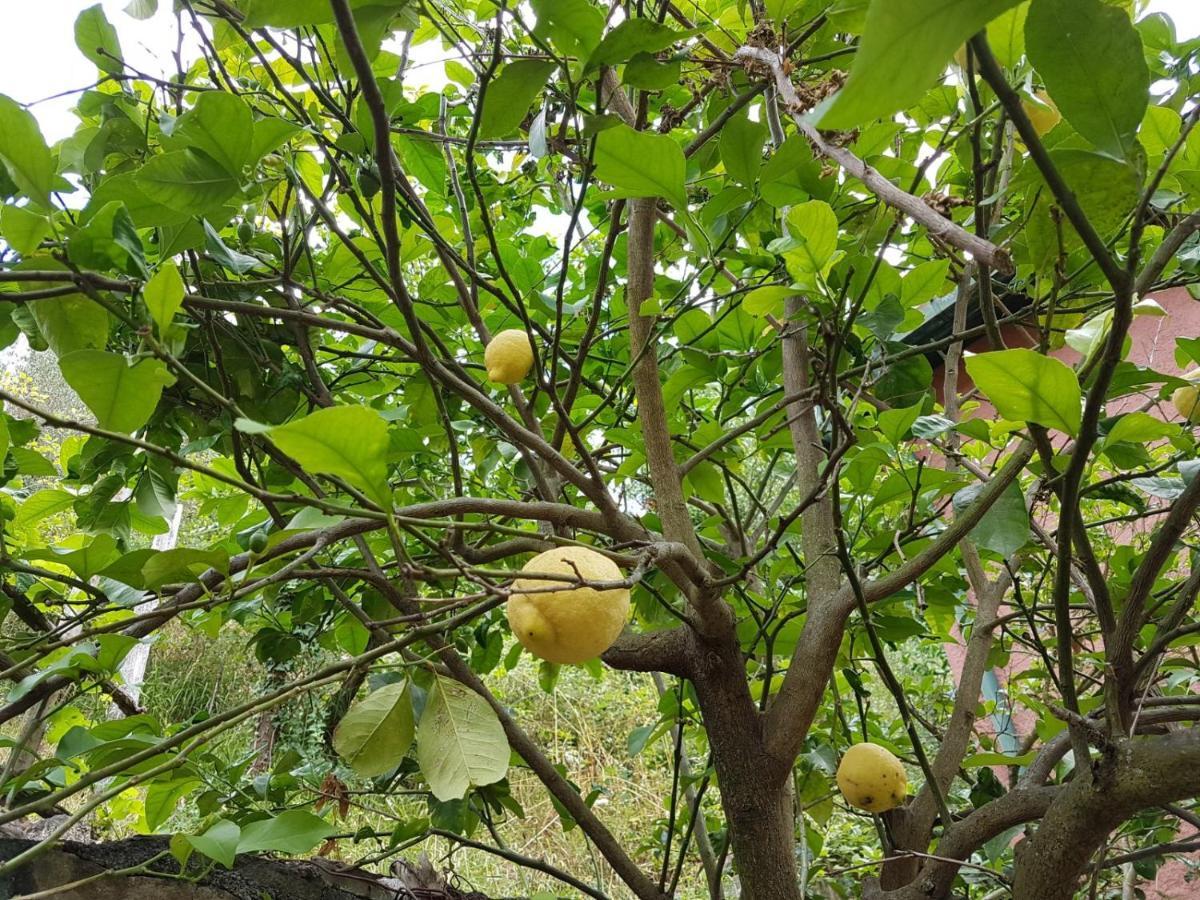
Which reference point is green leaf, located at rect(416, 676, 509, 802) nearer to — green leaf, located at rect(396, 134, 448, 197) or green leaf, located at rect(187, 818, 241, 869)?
green leaf, located at rect(187, 818, 241, 869)

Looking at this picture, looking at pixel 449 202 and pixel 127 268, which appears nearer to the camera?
pixel 127 268

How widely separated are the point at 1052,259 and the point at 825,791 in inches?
36.9

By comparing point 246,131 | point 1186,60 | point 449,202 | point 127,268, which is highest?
point 449,202

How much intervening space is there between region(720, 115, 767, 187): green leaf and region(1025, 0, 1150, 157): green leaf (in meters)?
0.38

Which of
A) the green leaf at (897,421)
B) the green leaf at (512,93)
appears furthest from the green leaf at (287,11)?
the green leaf at (897,421)

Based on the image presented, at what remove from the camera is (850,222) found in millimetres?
1037

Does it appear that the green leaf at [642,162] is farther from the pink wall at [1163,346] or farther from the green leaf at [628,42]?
the pink wall at [1163,346]

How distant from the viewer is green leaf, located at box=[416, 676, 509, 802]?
0.52 m

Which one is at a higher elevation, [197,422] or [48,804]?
[197,422]

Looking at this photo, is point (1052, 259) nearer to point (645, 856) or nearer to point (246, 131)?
point (246, 131)

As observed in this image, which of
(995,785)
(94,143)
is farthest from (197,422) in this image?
(995,785)

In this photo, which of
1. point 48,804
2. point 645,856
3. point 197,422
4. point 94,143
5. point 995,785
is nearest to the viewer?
point 48,804

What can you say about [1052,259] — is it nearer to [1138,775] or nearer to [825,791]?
[1138,775]

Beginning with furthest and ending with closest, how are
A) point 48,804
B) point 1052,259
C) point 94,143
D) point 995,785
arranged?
point 995,785 → point 94,143 → point 1052,259 → point 48,804
